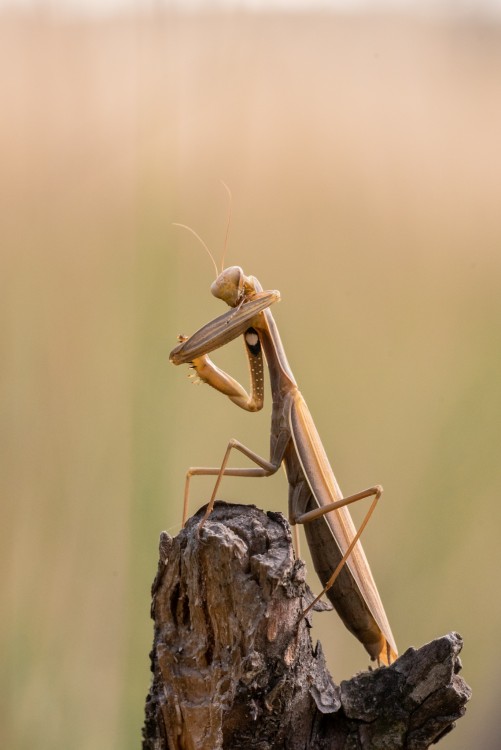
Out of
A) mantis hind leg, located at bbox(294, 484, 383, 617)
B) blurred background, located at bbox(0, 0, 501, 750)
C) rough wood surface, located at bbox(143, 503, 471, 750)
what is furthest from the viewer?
blurred background, located at bbox(0, 0, 501, 750)

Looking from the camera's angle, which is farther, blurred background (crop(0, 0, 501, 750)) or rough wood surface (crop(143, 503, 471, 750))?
blurred background (crop(0, 0, 501, 750))

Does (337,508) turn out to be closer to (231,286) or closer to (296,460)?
(296,460)

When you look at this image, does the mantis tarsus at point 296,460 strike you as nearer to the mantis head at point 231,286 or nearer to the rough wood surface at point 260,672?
the mantis head at point 231,286

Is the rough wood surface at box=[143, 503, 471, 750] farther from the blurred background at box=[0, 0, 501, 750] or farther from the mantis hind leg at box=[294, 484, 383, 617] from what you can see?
the blurred background at box=[0, 0, 501, 750]

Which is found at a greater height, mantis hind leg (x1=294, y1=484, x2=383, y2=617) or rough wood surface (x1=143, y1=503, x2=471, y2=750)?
mantis hind leg (x1=294, y1=484, x2=383, y2=617)

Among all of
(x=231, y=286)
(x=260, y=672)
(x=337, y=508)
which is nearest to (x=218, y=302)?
(x=231, y=286)

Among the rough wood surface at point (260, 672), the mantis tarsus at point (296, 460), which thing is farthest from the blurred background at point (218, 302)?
the rough wood surface at point (260, 672)

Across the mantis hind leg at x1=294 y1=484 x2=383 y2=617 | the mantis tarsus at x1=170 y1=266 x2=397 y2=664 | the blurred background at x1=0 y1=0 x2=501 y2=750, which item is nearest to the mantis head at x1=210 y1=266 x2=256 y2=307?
the mantis tarsus at x1=170 y1=266 x2=397 y2=664
